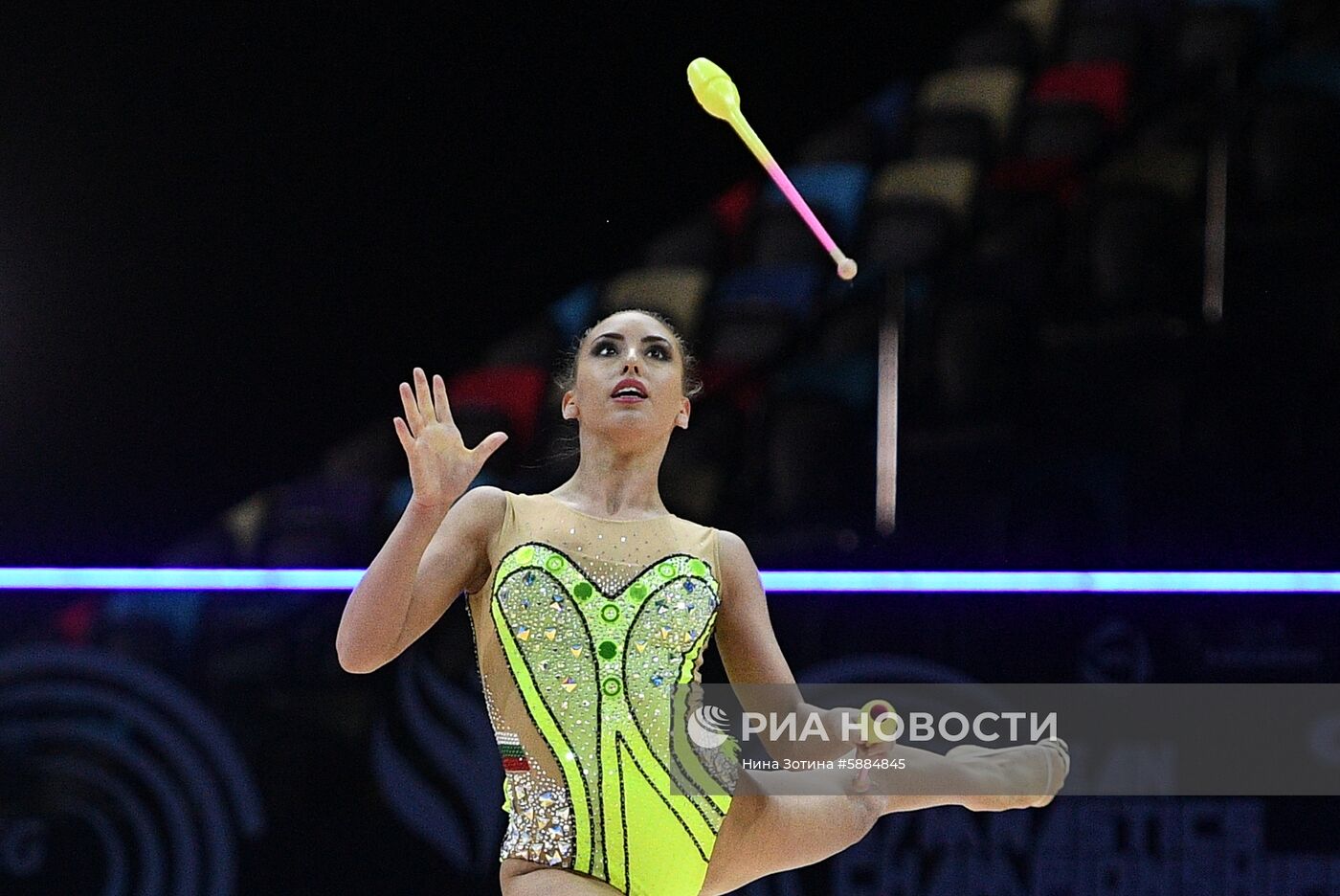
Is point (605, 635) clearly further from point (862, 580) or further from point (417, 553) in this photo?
point (862, 580)

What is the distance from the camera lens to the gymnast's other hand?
6.55ft

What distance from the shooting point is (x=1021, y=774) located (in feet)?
8.27

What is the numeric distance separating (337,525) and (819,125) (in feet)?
4.06

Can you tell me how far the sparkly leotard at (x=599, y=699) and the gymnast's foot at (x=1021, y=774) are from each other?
47 cm

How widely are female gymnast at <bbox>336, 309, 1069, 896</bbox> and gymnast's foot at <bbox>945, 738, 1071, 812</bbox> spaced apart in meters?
0.19

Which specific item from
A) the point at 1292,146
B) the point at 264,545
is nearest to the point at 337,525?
the point at 264,545

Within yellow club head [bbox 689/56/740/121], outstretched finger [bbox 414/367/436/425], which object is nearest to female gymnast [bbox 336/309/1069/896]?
outstretched finger [bbox 414/367/436/425]

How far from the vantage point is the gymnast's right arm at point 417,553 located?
2004 millimetres

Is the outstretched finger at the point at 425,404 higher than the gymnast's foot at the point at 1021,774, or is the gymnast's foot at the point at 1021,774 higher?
the outstretched finger at the point at 425,404

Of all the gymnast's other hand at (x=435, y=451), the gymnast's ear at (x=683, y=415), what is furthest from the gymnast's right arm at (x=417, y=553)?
the gymnast's ear at (x=683, y=415)

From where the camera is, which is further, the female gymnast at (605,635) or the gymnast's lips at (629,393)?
the gymnast's lips at (629,393)

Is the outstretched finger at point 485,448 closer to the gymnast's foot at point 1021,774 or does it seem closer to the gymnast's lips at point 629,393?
the gymnast's lips at point 629,393

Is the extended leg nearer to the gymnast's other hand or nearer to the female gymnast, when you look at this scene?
the female gymnast

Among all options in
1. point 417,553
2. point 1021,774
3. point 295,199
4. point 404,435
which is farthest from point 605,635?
point 295,199
